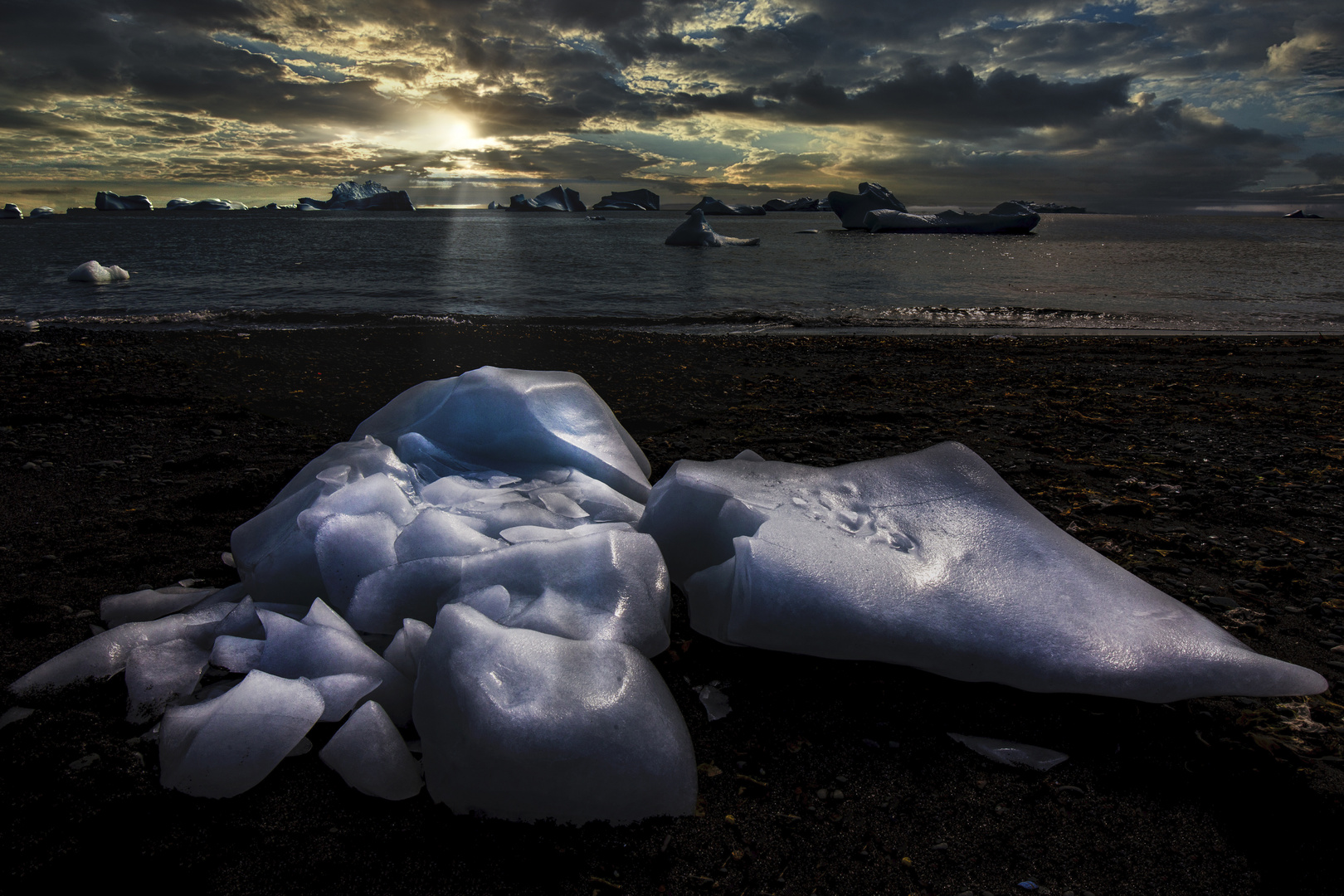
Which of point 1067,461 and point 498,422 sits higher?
point 498,422

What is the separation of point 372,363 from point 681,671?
5.05m

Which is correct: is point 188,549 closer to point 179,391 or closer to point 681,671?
point 681,671

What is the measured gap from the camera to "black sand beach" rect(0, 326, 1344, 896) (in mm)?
Answer: 1351

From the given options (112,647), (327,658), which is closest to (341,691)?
(327,658)

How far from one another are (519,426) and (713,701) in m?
1.40

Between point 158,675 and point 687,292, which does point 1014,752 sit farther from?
point 687,292

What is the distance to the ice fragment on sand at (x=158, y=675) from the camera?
1.68 meters

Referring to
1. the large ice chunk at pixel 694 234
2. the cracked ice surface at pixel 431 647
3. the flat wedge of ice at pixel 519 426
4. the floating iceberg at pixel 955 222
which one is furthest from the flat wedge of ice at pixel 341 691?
the floating iceberg at pixel 955 222

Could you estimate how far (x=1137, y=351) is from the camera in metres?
7.01

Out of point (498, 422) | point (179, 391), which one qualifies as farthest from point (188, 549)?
point (179, 391)

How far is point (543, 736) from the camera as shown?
1.44m

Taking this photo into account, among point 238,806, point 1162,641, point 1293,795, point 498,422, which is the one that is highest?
point 498,422

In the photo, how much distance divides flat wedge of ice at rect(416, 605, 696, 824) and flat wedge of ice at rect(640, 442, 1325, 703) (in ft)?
1.53

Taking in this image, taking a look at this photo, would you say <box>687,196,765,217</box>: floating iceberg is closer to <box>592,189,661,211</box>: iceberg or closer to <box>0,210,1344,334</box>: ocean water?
<box>592,189,661,211</box>: iceberg
